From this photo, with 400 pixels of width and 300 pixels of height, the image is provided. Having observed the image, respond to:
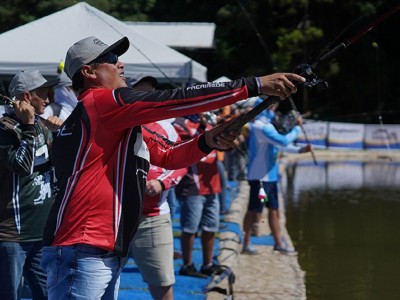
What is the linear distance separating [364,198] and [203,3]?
26868 mm

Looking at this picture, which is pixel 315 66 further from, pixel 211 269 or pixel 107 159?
pixel 211 269

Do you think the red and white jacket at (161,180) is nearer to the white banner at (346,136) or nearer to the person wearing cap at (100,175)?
the person wearing cap at (100,175)

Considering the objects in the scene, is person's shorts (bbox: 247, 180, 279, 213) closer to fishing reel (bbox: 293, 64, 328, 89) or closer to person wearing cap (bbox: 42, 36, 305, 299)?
person wearing cap (bbox: 42, 36, 305, 299)

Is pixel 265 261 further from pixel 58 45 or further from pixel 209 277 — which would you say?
pixel 58 45

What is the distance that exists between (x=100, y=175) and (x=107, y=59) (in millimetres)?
559

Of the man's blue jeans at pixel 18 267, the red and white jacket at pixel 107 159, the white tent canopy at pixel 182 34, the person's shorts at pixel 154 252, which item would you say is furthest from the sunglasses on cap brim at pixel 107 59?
the white tent canopy at pixel 182 34

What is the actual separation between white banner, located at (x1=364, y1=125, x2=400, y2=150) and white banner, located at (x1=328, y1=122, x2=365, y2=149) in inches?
10.1

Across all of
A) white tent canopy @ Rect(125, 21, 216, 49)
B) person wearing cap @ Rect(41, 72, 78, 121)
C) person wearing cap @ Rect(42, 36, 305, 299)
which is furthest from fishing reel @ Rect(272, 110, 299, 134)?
white tent canopy @ Rect(125, 21, 216, 49)

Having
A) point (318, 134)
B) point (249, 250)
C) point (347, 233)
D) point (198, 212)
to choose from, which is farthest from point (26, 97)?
point (318, 134)

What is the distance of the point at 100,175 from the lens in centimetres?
332

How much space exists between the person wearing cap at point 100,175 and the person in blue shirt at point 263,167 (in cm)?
539

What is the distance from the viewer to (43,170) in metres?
4.77

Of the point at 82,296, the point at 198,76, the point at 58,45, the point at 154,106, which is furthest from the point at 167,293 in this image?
the point at 198,76

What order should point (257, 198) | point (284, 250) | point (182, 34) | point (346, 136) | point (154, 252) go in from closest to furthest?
1. point (154, 252)
2. point (257, 198)
3. point (284, 250)
4. point (182, 34)
5. point (346, 136)
